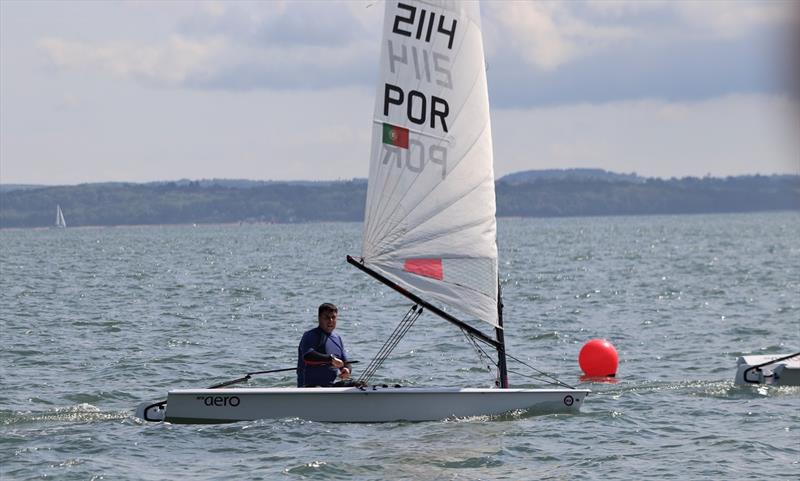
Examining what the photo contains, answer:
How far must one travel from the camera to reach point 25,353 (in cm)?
2527

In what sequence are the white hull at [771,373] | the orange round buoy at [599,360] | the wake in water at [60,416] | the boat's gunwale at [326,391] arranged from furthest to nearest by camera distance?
1. the orange round buoy at [599,360]
2. the white hull at [771,373]
3. the wake in water at [60,416]
4. the boat's gunwale at [326,391]

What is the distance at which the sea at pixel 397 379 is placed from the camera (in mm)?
15297

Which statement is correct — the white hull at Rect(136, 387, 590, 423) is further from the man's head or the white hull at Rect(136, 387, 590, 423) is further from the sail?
the sail

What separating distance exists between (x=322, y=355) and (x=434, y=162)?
2.70 meters

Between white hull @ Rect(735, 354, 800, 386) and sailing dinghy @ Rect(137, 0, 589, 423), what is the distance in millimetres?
4789

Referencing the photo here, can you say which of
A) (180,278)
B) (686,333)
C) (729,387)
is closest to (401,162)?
(729,387)

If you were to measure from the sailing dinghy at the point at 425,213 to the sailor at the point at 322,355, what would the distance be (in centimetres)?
29

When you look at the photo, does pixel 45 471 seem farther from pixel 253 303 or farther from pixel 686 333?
pixel 253 303

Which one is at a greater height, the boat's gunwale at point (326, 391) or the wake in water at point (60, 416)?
the boat's gunwale at point (326, 391)

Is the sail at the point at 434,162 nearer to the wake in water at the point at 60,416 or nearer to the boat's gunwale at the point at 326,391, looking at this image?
the boat's gunwale at the point at 326,391

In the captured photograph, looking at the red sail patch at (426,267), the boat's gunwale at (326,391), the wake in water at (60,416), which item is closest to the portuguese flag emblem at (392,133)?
the red sail patch at (426,267)

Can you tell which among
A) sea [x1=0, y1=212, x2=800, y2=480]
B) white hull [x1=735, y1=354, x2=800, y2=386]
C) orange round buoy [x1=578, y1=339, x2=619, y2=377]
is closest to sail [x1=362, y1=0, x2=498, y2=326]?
sea [x1=0, y1=212, x2=800, y2=480]

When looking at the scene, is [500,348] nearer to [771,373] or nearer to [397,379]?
[397,379]

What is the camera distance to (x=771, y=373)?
20.9 metres
